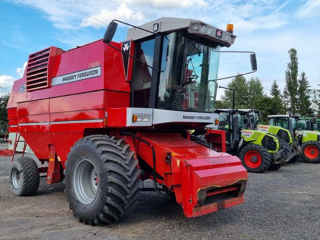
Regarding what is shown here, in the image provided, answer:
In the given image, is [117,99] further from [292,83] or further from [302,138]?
[292,83]

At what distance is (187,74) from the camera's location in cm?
504

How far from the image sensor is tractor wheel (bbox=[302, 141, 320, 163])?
14.4 metres

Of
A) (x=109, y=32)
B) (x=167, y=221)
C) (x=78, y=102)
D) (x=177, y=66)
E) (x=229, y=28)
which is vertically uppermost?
(x=229, y=28)

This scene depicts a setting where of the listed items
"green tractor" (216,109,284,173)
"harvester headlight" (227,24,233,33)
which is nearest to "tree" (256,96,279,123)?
"green tractor" (216,109,284,173)

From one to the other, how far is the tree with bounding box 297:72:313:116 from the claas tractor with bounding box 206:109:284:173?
31655mm

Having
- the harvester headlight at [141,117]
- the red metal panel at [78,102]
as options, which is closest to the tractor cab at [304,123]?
the harvester headlight at [141,117]

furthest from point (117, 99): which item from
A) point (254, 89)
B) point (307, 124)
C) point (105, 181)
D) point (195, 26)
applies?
point (254, 89)

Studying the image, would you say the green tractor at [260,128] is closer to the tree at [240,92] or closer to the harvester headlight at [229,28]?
the harvester headlight at [229,28]

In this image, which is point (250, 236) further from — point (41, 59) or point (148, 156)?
point (41, 59)

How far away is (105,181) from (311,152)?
12.9m

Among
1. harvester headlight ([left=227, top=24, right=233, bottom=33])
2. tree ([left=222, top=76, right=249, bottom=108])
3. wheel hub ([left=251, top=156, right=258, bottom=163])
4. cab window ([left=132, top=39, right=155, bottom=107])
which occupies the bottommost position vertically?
wheel hub ([left=251, top=156, right=258, bottom=163])

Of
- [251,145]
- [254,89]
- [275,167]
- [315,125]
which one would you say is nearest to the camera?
[251,145]

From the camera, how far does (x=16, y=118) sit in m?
7.69

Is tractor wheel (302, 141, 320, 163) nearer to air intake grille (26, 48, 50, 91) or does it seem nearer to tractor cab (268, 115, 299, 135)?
tractor cab (268, 115, 299, 135)
